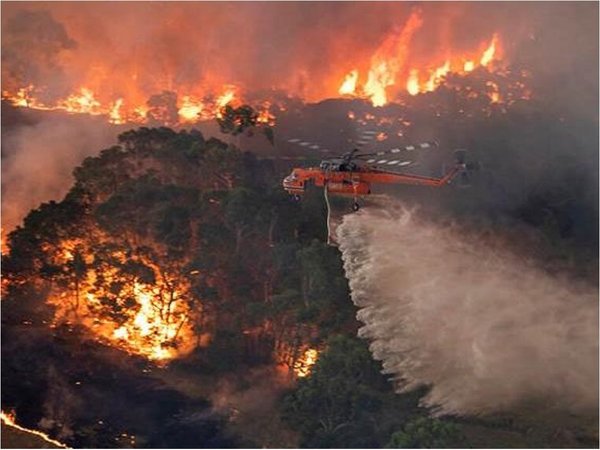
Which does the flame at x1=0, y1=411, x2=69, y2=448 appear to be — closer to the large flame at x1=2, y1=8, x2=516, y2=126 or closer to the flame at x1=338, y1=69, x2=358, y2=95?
the large flame at x1=2, y1=8, x2=516, y2=126

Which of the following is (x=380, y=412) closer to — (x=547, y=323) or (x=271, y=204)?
(x=547, y=323)

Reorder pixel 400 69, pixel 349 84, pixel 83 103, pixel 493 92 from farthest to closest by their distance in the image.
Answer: pixel 400 69 < pixel 349 84 < pixel 493 92 < pixel 83 103

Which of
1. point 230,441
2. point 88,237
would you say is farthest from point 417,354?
point 88,237

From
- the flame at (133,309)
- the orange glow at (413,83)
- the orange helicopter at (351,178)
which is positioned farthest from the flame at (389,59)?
the flame at (133,309)

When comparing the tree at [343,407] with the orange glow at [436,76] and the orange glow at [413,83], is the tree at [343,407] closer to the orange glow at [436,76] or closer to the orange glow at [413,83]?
the orange glow at [413,83]

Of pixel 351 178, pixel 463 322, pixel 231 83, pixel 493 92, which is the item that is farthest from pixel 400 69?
pixel 463 322

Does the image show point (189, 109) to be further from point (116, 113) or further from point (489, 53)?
point (489, 53)

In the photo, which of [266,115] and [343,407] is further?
[266,115]
